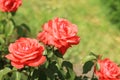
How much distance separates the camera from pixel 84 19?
20.6 feet

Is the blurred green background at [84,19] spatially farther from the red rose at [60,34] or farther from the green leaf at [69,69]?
the red rose at [60,34]

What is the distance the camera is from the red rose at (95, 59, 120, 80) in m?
2.10

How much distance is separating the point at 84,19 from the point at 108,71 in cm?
419

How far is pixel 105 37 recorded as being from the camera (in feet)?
19.1

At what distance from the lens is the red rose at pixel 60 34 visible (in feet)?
6.60

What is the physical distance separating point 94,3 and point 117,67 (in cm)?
474

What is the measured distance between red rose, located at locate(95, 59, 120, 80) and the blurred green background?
2.76m

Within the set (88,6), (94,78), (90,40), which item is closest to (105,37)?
(90,40)

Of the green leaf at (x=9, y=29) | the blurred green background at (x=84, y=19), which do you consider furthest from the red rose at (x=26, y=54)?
the blurred green background at (x=84, y=19)

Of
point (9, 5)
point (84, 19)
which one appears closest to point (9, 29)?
point (9, 5)

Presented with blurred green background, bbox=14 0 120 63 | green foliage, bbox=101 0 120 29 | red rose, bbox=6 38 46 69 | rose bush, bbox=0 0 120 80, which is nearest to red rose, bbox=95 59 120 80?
rose bush, bbox=0 0 120 80

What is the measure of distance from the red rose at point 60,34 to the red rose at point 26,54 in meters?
0.11

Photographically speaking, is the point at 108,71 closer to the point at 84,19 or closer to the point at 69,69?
the point at 69,69

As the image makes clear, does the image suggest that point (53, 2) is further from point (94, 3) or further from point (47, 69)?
point (47, 69)
